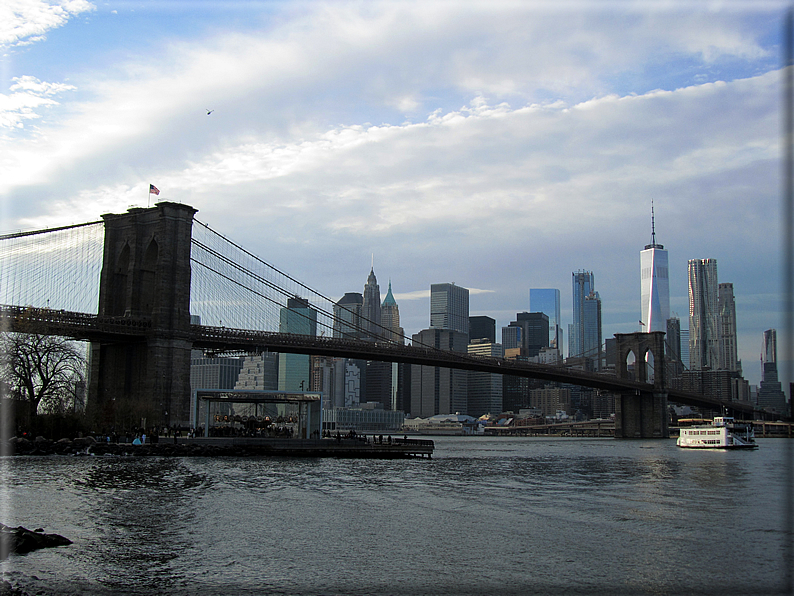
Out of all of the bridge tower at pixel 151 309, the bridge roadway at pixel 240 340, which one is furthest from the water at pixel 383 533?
the bridge tower at pixel 151 309

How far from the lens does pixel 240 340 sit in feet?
225

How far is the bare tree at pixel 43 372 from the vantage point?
4859 cm

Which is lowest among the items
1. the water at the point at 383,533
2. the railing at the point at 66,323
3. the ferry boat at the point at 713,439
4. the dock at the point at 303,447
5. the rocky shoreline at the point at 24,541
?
the ferry boat at the point at 713,439

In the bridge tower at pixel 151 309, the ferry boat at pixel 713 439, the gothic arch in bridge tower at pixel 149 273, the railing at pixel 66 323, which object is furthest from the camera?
the ferry boat at pixel 713 439

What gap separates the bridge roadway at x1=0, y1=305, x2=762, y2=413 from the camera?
53938 millimetres

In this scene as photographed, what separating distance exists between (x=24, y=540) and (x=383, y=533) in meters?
9.51

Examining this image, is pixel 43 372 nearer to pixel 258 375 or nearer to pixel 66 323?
pixel 66 323

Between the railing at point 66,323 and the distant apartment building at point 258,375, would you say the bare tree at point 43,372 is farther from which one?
the distant apartment building at point 258,375

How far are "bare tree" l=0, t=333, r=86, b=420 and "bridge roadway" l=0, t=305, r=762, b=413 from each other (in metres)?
1.01

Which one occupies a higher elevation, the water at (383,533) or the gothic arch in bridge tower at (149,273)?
the gothic arch in bridge tower at (149,273)

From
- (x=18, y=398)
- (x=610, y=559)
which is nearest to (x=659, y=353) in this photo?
(x=18, y=398)

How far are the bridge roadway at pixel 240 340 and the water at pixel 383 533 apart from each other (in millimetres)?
16266

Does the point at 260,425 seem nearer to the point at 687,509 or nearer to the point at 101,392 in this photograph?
the point at 101,392

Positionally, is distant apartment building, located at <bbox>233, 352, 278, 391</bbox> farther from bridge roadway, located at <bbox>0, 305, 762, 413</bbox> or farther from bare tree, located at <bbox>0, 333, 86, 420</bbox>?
bare tree, located at <bbox>0, 333, 86, 420</bbox>
